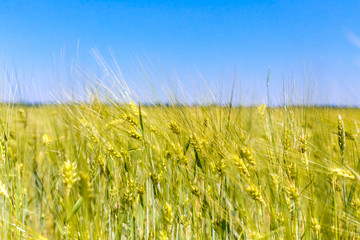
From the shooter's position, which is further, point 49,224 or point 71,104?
point 49,224

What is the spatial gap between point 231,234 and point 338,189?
48 centimetres

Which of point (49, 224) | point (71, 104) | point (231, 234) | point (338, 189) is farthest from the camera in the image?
point (49, 224)

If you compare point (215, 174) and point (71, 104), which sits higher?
point (71, 104)

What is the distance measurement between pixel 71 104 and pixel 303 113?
3.38 ft

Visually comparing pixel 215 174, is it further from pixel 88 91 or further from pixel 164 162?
pixel 88 91

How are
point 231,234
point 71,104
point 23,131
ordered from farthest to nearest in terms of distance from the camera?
point 23,131 → point 71,104 → point 231,234

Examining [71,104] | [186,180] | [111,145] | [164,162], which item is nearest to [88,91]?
[71,104]

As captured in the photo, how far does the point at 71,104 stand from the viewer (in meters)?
1.33

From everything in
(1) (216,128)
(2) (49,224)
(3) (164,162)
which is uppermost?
(1) (216,128)

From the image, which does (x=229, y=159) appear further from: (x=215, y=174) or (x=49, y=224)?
(x=49, y=224)

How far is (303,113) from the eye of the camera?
3.91 ft

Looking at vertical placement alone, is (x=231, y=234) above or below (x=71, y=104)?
below

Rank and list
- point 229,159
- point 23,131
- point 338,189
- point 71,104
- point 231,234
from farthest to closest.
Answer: point 23,131 → point 71,104 → point 338,189 → point 231,234 → point 229,159

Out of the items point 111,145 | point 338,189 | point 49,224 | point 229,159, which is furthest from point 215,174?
point 49,224
